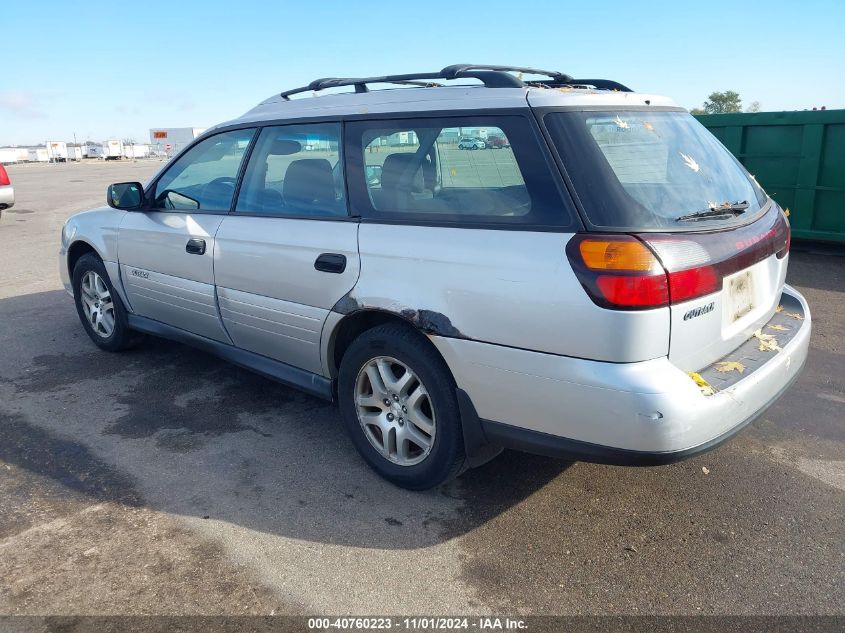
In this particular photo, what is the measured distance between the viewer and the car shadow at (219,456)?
3236mm

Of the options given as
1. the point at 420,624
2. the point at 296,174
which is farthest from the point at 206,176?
the point at 420,624

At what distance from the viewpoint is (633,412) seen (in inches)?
100

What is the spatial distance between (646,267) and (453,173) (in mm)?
1040

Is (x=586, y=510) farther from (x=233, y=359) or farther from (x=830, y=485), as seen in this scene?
(x=233, y=359)

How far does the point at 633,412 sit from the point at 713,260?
70cm

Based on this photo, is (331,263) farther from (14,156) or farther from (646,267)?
(14,156)

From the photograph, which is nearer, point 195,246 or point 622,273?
point 622,273

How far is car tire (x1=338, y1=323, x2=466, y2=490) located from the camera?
3.10 meters

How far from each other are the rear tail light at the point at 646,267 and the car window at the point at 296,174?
1.39m

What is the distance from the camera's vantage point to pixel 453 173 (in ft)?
10.4

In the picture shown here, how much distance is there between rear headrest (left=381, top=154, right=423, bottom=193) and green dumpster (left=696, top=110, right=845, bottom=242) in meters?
7.03

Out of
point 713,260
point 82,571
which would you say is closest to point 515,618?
point 713,260

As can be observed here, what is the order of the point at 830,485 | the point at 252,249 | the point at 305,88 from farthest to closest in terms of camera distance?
the point at 305,88, the point at 252,249, the point at 830,485

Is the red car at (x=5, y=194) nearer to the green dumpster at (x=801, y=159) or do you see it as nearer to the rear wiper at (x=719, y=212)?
the green dumpster at (x=801, y=159)
